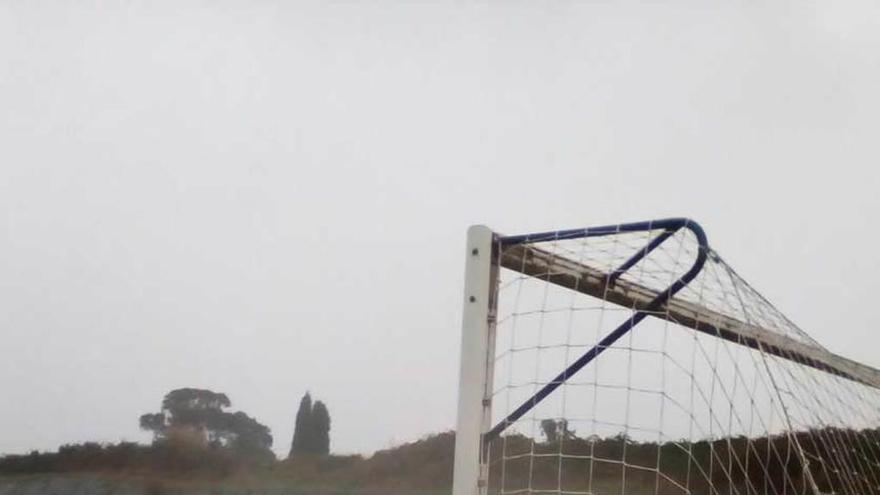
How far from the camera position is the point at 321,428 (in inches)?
88.0

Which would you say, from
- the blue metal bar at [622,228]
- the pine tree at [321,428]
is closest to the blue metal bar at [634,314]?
the blue metal bar at [622,228]

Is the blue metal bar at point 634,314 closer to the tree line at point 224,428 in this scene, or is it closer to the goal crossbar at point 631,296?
the goal crossbar at point 631,296

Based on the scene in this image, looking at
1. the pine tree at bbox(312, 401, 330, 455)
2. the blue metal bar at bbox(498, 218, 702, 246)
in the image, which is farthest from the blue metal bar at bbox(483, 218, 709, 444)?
the pine tree at bbox(312, 401, 330, 455)

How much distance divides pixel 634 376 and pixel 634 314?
13 centimetres

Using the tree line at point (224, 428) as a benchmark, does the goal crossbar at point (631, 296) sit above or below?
above

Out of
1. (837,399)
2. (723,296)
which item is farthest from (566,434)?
(837,399)

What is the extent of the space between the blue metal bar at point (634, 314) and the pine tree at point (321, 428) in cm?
120

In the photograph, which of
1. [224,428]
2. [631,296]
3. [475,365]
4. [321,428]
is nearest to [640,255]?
[631,296]

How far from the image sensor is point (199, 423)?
228cm

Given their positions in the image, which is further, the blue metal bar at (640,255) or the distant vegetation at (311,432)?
the distant vegetation at (311,432)

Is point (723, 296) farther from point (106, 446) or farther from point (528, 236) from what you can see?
point (106, 446)

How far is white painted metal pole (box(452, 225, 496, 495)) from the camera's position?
896 mm

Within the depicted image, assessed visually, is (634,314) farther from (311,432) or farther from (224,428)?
(224,428)

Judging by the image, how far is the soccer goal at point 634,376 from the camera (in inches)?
38.2
